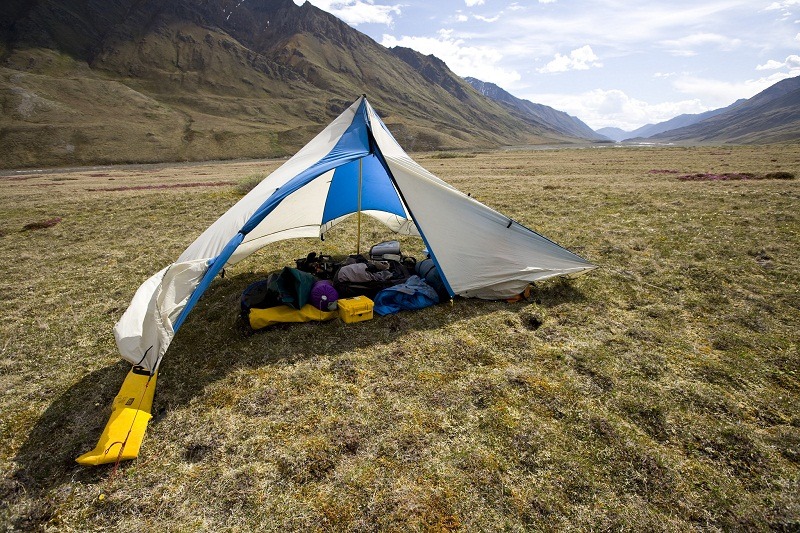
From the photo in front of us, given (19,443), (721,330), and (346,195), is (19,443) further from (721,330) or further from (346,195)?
(721,330)

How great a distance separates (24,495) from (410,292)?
241 inches

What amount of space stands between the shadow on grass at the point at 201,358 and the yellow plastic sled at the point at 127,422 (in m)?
0.16

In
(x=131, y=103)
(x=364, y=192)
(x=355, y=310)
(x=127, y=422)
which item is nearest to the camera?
(x=127, y=422)

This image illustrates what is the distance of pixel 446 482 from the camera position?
418cm

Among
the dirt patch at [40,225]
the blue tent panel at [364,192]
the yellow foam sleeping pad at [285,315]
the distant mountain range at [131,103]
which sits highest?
the distant mountain range at [131,103]

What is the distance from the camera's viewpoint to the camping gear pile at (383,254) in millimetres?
5711

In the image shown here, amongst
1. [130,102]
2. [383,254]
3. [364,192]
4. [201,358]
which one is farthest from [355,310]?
[130,102]

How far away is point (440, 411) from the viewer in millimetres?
5234

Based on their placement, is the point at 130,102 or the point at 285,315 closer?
the point at 285,315

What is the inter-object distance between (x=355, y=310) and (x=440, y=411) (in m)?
2.88

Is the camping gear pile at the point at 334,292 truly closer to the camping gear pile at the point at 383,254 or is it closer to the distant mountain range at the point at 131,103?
the camping gear pile at the point at 383,254

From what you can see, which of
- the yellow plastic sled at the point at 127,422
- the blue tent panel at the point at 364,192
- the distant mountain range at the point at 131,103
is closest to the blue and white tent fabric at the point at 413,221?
the yellow plastic sled at the point at 127,422

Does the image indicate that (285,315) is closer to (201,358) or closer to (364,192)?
(201,358)

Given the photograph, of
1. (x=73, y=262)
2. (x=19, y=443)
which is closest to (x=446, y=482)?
(x=19, y=443)
